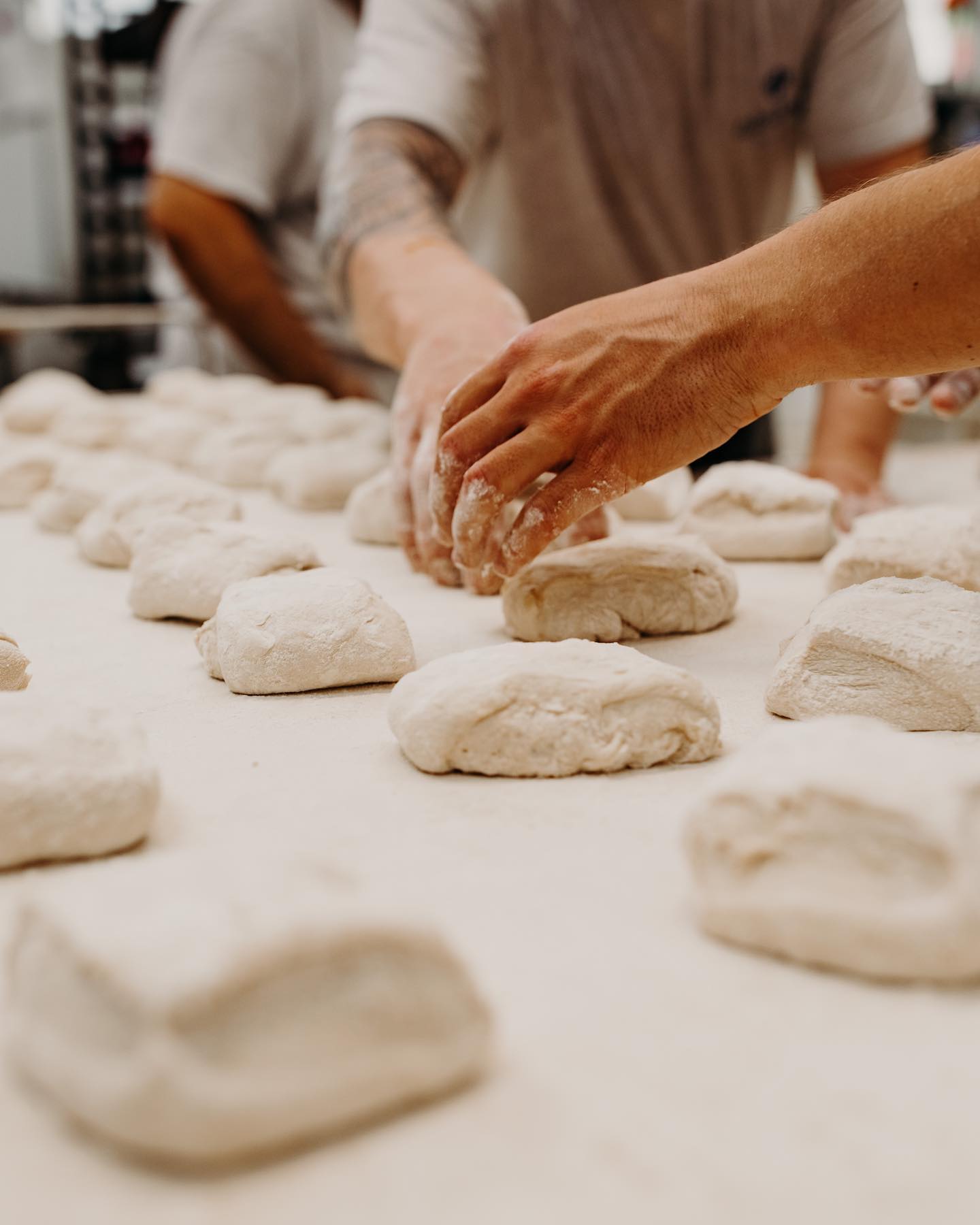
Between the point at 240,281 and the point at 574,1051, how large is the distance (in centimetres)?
388

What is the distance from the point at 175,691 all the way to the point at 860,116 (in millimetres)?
2543

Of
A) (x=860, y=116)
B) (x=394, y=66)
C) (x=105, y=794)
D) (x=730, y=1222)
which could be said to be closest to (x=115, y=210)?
(x=394, y=66)

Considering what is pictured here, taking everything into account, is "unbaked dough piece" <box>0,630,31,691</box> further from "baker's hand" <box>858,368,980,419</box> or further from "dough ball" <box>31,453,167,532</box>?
"baker's hand" <box>858,368,980,419</box>

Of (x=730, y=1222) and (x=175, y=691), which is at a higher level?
(x=730, y=1222)

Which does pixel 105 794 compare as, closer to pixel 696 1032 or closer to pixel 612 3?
pixel 696 1032

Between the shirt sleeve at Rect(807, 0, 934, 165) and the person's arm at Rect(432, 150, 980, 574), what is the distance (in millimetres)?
2052

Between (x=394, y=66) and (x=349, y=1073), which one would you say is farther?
Result: (x=394, y=66)

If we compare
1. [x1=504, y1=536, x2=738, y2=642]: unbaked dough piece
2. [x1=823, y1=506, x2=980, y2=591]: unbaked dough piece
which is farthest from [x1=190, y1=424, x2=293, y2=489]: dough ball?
[x1=823, y1=506, x2=980, y2=591]: unbaked dough piece

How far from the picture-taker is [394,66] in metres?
2.92

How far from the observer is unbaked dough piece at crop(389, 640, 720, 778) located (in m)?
1.14

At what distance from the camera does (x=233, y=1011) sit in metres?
0.65

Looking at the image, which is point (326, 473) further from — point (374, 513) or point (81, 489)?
point (81, 489)

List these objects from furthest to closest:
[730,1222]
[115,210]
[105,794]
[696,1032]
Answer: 1. [115,210]
2. [105,794]
3. [696,1032]
4. [730,1222]

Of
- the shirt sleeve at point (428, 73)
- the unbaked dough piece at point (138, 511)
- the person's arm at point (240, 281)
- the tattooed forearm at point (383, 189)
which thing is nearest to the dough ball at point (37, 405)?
the person's arm at point (240, 281)
